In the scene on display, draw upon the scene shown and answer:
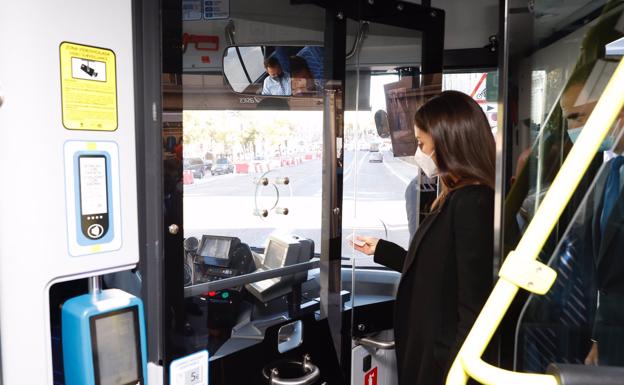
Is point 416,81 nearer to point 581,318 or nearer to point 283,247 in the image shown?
point 283,247

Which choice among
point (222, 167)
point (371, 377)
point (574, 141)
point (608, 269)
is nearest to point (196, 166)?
point (222, 167)

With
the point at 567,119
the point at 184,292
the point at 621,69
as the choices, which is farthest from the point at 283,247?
the point at 621,69

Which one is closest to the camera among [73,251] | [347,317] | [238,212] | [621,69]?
[621,69]

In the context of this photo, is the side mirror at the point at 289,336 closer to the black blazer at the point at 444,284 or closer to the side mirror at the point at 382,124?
the black blazer at the point at 444,284

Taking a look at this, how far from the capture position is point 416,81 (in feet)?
8.74

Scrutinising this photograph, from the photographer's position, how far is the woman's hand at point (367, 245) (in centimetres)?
244

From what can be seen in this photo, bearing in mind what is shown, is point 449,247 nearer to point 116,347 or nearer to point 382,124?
point 382,124

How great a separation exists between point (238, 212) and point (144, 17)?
761 millimetres

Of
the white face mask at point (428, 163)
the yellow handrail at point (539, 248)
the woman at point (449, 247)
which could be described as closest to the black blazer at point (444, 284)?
the woman at point (449, 247)

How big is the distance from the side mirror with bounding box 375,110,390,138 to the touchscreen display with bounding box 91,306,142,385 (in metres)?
1.57

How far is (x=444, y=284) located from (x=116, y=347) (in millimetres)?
1098

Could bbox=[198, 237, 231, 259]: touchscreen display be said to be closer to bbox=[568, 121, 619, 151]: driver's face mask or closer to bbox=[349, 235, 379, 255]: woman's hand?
bbox=[349, 235, 379, 255]: woman's hand

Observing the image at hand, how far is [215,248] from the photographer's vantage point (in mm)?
1826

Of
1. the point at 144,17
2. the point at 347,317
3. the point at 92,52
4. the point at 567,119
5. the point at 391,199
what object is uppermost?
the point at 144,17
